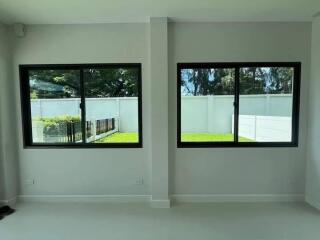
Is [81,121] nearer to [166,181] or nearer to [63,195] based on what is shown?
[63,195]

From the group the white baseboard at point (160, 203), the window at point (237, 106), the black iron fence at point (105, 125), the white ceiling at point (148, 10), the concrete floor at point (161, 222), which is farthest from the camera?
the black iron fence at point (105, 125)

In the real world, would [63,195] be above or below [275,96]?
below

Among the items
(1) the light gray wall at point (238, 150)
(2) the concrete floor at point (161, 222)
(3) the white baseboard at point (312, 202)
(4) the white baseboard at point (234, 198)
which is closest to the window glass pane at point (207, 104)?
(1) the light gray wall at point (238, 150)

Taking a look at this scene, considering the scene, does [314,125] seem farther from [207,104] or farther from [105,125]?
[105,125]

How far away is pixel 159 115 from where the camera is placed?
3.23 metres

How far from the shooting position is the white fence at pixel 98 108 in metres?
3.47

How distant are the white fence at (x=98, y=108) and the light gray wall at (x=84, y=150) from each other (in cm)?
22

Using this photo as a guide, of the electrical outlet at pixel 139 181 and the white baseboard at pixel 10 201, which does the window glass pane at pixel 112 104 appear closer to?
the electrical outlet at pixel 139 181

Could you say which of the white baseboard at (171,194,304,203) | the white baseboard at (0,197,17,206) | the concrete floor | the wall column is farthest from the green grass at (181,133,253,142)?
the white baseboard at (0,197,17,206)

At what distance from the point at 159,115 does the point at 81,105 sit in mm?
1210

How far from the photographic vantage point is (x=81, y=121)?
3.48 m

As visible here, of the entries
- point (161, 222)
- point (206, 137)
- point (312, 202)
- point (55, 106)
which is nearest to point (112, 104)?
point (55, 106)

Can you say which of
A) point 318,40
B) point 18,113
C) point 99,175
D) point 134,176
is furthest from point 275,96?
point 18,113

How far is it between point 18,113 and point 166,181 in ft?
7.98
